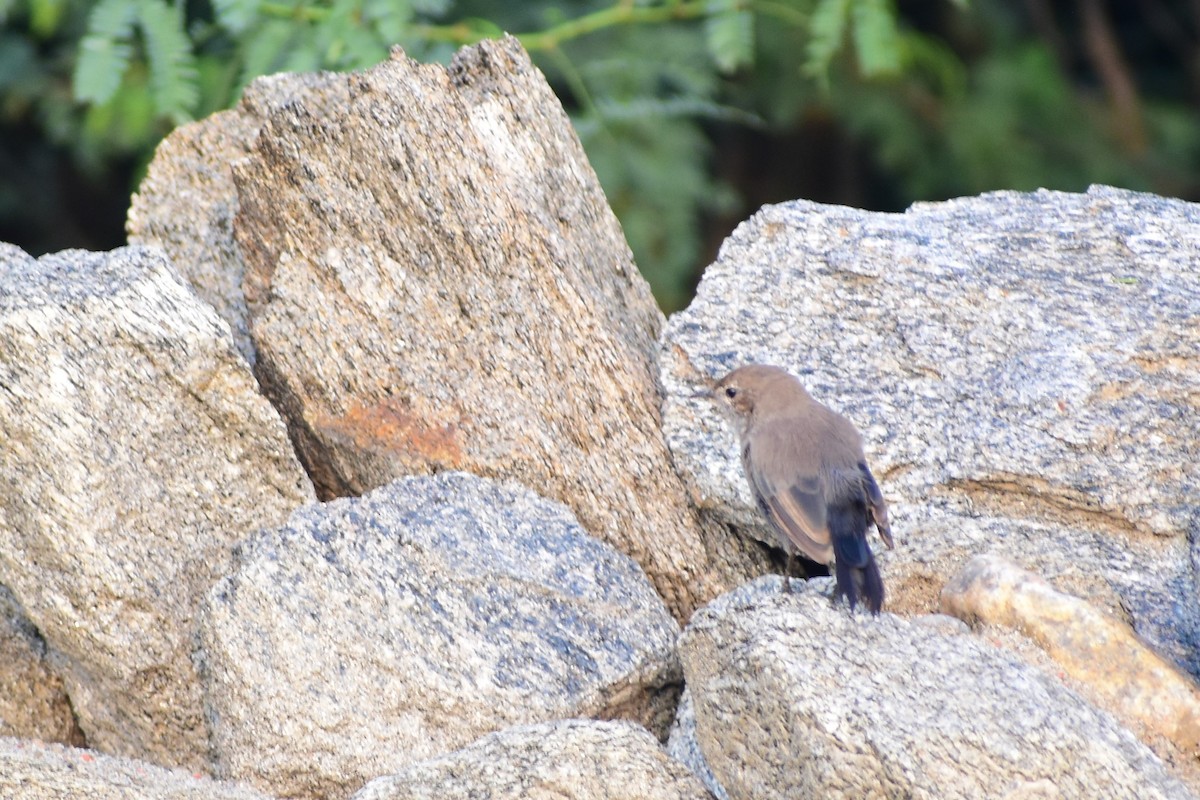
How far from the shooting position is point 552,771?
3773mm

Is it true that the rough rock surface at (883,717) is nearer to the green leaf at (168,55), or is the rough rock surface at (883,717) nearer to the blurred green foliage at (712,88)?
the blurred green foliage at (712,88)

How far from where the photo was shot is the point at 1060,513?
184 inches

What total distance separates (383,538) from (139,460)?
2.42 feet

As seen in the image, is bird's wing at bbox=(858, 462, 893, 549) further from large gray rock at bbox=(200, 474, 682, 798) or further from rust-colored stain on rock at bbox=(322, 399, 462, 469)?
rust-colored stain on rock at bbox=(322, 399, 462, 469)

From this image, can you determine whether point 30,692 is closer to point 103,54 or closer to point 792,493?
point 792,493

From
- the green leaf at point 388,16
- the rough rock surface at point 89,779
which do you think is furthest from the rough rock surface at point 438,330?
the green leaf at point 388,16

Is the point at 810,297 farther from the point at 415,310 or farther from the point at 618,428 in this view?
the point at 415,310

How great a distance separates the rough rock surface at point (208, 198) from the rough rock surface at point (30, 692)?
1193 mm

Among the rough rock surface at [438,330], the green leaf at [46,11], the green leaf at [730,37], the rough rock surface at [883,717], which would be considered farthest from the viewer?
the green leaf at [46,11]

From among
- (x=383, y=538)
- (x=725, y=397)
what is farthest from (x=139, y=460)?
(x=725, y=397)

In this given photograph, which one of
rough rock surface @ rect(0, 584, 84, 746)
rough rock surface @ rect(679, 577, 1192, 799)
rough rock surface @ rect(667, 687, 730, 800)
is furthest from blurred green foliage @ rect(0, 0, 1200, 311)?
rough rock surface @ rect(679, 577, 1192, 799)

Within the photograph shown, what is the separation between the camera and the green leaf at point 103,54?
6.36 meters

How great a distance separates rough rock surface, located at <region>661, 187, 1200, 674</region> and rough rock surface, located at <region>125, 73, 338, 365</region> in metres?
1.57

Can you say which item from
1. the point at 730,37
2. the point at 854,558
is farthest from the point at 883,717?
the point at 730,37
